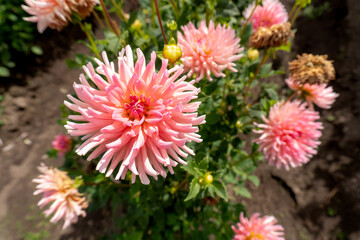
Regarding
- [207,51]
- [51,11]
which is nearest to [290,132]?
[207,51]

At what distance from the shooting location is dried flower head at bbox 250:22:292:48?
63.8 inches

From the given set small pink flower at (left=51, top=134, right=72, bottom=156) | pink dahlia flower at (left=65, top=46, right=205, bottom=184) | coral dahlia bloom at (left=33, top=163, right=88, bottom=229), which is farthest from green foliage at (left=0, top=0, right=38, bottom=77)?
pink dahlia flower at (left=65, top=46, right=205, bottom=184)

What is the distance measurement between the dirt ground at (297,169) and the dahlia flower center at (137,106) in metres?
3.60

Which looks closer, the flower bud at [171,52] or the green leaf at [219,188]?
the flower bud at [171,52]

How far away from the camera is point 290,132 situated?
1811 mm

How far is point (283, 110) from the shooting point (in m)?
1.85

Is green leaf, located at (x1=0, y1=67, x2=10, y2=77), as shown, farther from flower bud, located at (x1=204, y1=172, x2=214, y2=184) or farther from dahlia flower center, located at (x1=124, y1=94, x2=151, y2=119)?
flower bud, located at (x1=204, y1=172, x2=214, y2=184)

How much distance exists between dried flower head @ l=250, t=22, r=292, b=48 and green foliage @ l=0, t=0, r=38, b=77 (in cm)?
573

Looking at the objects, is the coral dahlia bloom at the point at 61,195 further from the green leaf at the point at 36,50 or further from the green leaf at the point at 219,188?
the green leaf at the point at 36,50

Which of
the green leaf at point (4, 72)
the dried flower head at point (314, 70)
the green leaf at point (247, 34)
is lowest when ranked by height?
the dried flower head at point (314, 70)

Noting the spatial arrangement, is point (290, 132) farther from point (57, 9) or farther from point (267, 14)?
point (57, 9)

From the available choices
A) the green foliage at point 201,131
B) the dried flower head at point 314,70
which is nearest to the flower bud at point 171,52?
the green foliage at point 201,131

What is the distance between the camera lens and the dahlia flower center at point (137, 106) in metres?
1.09

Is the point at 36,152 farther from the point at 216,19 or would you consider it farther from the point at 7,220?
the point at 216,19
